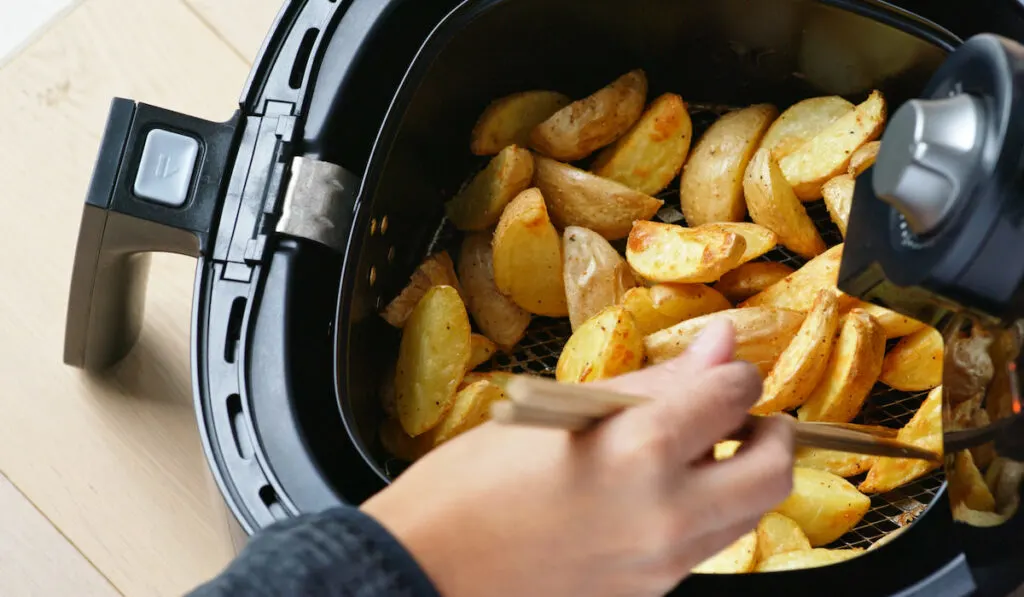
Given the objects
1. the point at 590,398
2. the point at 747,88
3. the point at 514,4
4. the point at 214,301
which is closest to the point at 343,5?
the point at 514,4

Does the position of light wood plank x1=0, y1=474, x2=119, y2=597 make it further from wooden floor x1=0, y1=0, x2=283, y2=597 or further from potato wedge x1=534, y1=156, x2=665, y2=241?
potato wedge x1=534, y1=156, x2=665, y2=241

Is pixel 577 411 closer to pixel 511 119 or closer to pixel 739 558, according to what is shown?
pixel 739 558

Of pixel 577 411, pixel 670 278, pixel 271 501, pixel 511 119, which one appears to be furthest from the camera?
pixel 511 119

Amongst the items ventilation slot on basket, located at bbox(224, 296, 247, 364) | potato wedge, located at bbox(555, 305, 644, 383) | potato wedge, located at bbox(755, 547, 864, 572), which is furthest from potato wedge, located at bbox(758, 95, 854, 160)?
ventilation slot on basket, located at bbox(224, 296, 247, 364)

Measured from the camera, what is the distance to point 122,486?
0.92m

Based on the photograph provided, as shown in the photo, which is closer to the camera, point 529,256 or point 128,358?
point 529,256

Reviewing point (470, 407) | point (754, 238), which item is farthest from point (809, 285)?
point (470, 407)

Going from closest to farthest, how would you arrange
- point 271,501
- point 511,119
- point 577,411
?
point 577,411 < point 271,501 < point 511,119

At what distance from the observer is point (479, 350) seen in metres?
0.75

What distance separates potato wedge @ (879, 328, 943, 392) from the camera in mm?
675

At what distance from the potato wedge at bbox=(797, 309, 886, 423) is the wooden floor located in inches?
19.4

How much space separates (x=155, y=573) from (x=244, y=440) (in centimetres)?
35

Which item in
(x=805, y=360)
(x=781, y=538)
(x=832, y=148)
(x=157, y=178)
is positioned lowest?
(x=781, y=538)

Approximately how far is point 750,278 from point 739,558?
223 mm
